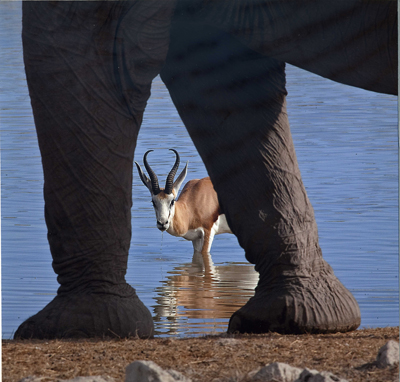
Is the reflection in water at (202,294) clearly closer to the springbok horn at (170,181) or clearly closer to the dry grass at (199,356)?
Result: the dry grass at (199,356)

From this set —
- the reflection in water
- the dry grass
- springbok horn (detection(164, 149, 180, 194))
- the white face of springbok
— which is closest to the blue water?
the reflection in water

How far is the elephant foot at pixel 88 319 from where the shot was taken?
2.97 metres

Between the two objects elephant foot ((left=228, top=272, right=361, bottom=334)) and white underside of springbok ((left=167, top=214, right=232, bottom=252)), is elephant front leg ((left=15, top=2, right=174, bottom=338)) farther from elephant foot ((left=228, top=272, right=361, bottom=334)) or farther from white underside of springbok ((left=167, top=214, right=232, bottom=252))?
white underside of springbok ((left=167, top=214, right=232, bottom=252))

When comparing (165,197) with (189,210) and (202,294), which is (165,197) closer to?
(189,210)

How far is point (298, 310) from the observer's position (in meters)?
3.31

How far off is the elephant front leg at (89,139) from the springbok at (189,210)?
9.29ft

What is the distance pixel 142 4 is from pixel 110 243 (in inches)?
34.3

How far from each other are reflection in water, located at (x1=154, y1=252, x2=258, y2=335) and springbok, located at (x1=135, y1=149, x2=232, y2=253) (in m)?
1.98

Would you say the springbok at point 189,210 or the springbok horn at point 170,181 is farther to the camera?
Result: the springbok at point 189,210

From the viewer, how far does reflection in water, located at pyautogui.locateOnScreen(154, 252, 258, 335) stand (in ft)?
11.1

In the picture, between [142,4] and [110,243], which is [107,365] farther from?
[142,4]

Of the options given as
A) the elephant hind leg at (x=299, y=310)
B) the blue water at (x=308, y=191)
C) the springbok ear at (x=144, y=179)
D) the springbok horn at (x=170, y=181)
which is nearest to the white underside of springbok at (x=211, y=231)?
the springbok horn at (x=170, y=181)

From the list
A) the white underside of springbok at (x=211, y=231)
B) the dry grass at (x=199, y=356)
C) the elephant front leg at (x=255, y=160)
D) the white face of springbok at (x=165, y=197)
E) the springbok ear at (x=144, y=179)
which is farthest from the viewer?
the white underside of springbok at (x=211, y=231)

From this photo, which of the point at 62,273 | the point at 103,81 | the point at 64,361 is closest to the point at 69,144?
the point at 103,81
